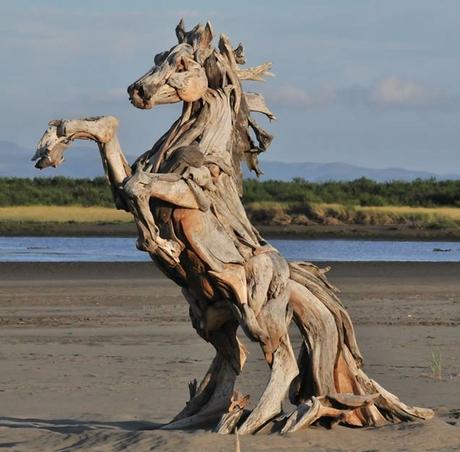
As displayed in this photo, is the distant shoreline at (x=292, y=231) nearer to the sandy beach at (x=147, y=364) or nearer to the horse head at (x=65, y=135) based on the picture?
the sandy beach at (x=147, y=364)

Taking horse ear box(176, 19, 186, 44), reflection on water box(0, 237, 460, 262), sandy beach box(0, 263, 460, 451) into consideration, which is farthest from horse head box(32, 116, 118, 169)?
reflection on water box(0, 237, 460, 262)

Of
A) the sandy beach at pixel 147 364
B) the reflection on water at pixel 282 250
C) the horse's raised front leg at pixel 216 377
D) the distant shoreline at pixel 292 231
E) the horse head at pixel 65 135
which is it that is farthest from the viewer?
the distant shoreline at pixel 292 231

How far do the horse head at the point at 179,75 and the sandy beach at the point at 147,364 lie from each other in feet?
7.18

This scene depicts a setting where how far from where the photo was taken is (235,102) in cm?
921

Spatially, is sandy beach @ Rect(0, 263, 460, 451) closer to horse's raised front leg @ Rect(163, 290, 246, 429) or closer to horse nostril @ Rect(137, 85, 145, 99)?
horse's raised front leg @ Rect(163, 290, 246, 429)

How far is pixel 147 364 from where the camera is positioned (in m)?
13.8

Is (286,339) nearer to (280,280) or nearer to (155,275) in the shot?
(280,280)

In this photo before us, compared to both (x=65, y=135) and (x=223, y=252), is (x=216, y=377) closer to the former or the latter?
(x=223, y=252)

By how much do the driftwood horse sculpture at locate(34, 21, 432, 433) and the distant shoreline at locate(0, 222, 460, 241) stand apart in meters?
34.4

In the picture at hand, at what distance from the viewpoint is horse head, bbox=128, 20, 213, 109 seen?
872cm

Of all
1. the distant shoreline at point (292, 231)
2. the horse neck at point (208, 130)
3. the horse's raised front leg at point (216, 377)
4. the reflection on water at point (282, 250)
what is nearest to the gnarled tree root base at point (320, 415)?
the horse's raised front leg at point (216, 377)

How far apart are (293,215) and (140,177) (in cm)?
4094

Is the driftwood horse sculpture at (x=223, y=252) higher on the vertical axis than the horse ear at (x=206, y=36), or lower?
lower

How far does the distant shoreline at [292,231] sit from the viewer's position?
4472 centimetres
